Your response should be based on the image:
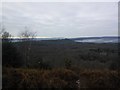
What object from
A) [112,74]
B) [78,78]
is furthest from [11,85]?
[112,74]

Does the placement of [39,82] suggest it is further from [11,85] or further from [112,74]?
[112,74]

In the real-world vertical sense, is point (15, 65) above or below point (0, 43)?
below

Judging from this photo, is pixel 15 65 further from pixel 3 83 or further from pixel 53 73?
pixel 3 83

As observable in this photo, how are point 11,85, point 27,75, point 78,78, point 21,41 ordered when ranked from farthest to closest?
point 21,41 → point 78,78 → point 27,75 → point 11,85

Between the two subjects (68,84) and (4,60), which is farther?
(4,60)

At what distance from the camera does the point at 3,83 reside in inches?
387

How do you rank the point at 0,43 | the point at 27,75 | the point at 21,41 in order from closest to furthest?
1. the point at 27,75
2. the point at 0,43
3. the point at 21,41

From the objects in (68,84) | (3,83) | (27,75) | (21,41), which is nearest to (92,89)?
(68,84)

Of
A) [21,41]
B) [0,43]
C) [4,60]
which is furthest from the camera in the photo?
[21,41]

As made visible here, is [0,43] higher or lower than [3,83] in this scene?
higher

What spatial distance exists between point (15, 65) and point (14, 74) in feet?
15.6

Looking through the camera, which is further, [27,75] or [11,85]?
[27,75]

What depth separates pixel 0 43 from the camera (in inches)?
626

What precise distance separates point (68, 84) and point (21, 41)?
14747mm
